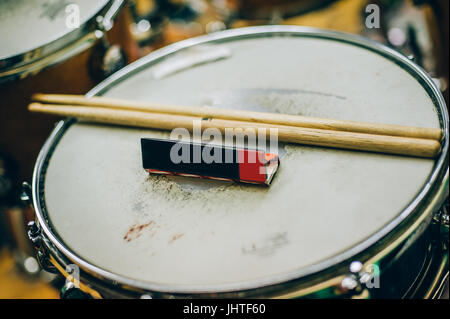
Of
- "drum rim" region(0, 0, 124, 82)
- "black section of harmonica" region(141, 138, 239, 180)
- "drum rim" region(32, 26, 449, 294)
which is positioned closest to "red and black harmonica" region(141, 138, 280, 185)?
"black section of harmonica" region(141, 138, 239, 180)

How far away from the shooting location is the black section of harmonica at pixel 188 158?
0.85 m

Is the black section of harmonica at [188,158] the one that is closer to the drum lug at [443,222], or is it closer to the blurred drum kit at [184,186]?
the blurred drum kit at [184,186]

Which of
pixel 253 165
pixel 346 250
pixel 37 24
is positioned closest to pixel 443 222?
pixel 346 250

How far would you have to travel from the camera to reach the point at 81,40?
1.21 m

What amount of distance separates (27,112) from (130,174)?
0.50 m

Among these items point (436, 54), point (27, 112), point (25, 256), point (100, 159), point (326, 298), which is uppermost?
point (436, 54)

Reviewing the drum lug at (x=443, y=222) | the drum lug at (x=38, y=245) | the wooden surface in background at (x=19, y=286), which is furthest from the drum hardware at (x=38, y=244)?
the wooden surface in background at (x=19, y=286)

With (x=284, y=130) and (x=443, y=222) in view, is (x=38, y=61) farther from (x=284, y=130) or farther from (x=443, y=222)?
(x=443, y=222)

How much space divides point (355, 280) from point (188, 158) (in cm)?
38

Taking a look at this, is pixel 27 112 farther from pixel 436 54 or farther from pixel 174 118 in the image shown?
pixel 436 54

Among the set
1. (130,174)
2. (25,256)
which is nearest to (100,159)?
(130,174)

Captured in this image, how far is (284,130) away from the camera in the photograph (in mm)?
908

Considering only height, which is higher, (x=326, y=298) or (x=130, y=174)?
(x=130, y=174)

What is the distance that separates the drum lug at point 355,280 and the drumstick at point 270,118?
278 millimetres
